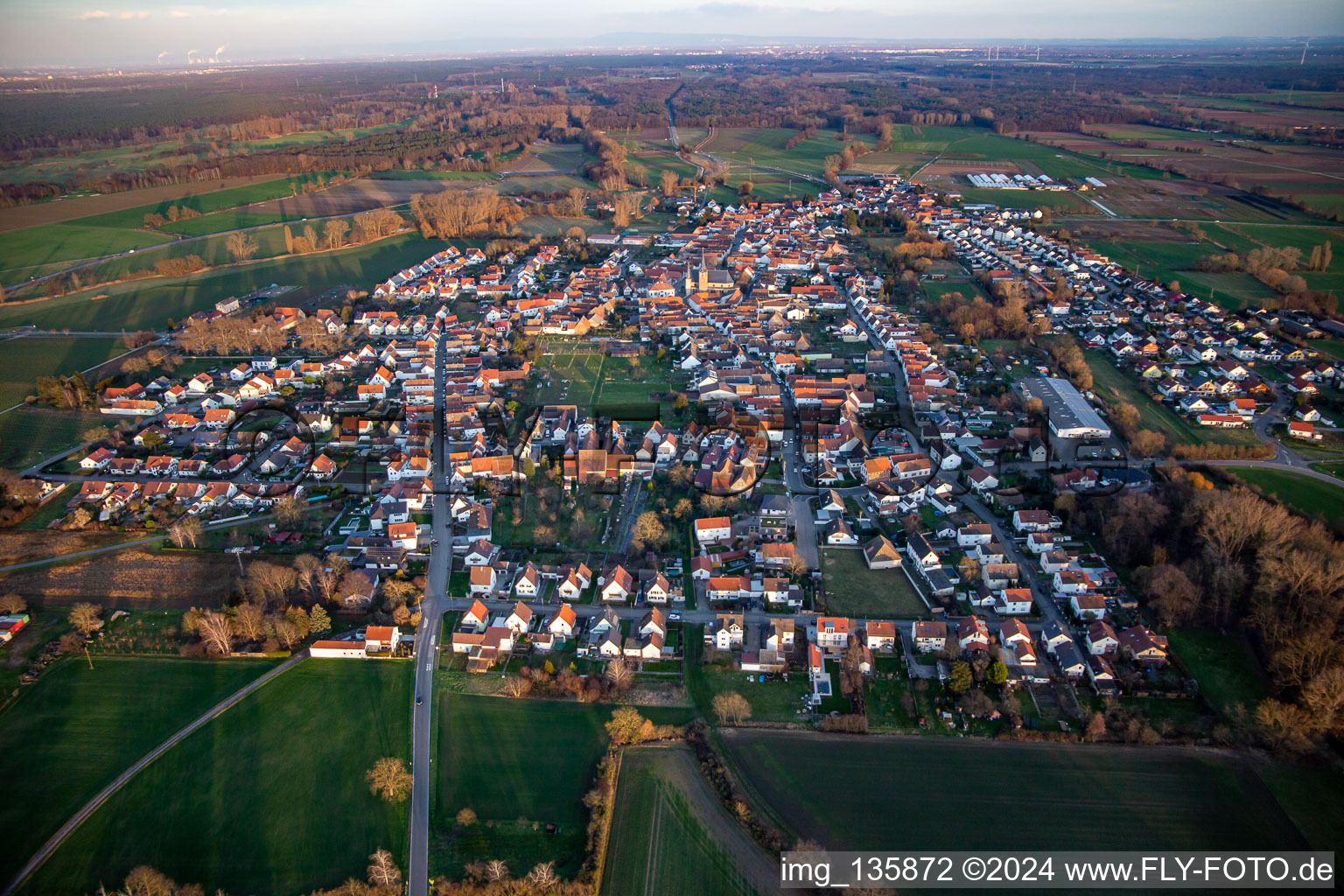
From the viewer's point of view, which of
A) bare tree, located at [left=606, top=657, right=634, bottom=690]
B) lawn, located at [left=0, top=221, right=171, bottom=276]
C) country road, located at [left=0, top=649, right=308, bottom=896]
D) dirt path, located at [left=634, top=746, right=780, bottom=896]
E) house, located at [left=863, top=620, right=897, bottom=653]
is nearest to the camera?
dirt path, located at [left=634, top=746, right=780, bottom=896]

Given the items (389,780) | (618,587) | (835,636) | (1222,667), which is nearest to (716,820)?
(835,636)

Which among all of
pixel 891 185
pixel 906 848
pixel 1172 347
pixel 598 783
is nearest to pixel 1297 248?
pixel 1172 347

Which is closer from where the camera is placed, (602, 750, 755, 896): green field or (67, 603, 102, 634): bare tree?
(602, 750, 755, 896): green field

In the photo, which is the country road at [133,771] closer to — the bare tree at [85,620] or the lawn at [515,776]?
the bare tree at [85,620]

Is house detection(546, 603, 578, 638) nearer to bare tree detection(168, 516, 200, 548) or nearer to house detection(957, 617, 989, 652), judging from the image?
house detection(957, 617, 989, 652)

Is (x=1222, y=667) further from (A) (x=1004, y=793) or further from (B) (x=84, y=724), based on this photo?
(B) (x=84, y=724)

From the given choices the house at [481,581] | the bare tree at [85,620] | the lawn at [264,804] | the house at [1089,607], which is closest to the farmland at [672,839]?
the lawn at [264,804]

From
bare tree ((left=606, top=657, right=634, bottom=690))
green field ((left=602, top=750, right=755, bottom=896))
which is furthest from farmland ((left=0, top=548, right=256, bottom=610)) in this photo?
green field ((left=602, top=750, right=755, bottom=896))
